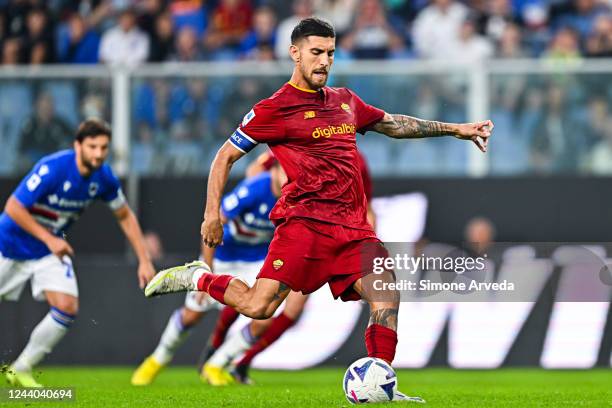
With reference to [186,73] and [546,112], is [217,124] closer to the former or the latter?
[186,73]

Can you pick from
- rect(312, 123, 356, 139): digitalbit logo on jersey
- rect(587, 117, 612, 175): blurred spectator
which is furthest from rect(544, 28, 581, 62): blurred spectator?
rect(312, 123, 356, 139): digitalbit logo on jersey

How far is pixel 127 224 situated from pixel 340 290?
3495 millimetres

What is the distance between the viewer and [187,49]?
55.4 ft

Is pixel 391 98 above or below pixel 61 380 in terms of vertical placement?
above

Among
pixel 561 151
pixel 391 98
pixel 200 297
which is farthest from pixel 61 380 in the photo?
pixel 561 151

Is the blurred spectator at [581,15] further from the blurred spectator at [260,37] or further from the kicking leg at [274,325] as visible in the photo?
the kicking leg at [274,325]

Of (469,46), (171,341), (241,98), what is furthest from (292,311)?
(469,46)

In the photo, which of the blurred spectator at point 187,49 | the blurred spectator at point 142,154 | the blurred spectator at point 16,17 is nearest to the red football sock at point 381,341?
the blurred spectator at point 142,154

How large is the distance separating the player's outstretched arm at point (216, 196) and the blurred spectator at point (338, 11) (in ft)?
28.8

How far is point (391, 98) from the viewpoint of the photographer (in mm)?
15352

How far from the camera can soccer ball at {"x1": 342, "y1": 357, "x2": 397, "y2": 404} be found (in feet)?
26.8

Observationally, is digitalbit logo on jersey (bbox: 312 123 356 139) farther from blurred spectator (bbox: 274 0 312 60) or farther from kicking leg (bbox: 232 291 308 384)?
blurred spectator (bbox: 274 0 312 60)

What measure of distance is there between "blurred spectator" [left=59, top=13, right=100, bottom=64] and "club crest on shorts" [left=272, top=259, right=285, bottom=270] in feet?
30.9

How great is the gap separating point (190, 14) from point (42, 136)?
3319 mm
